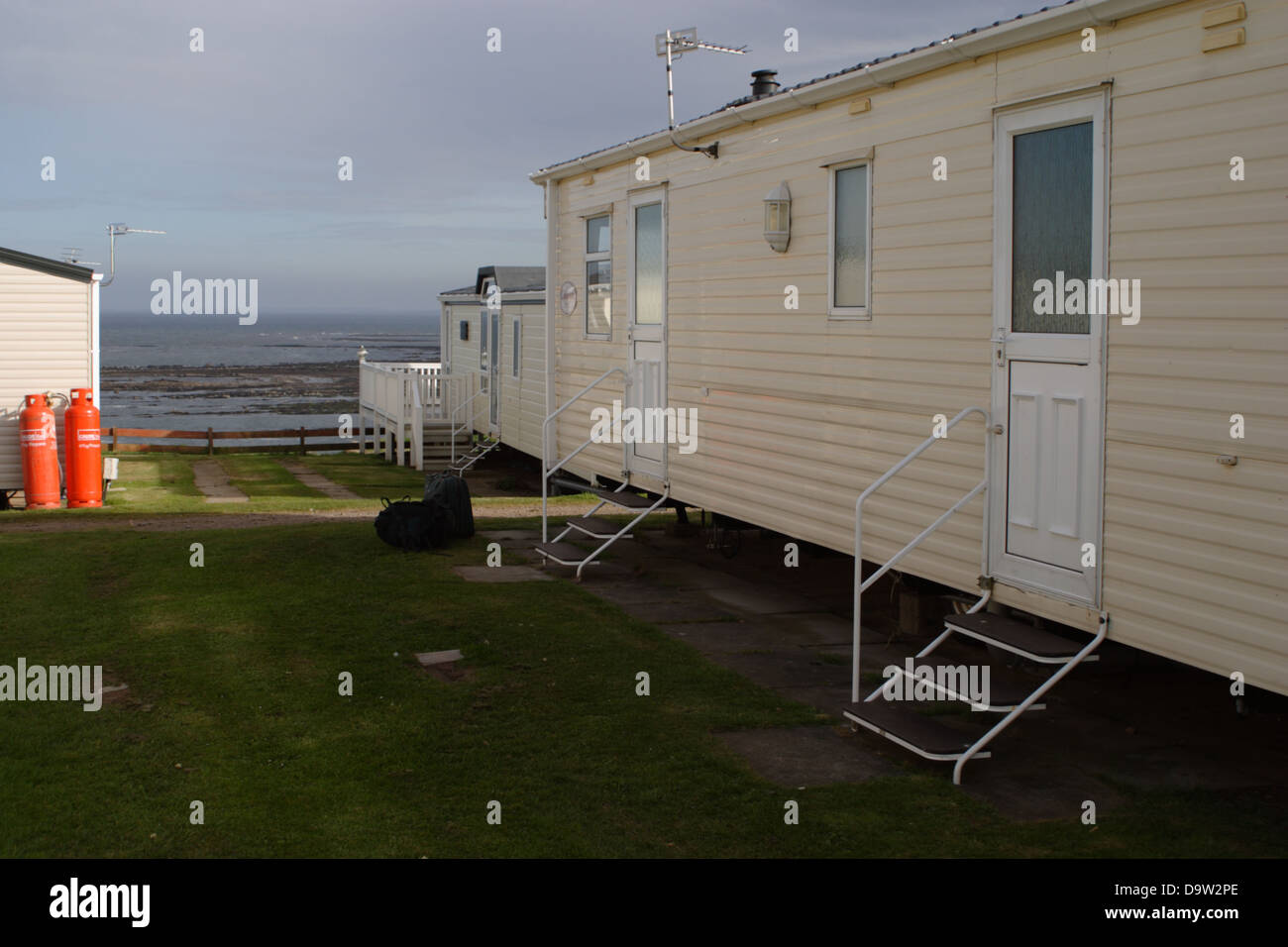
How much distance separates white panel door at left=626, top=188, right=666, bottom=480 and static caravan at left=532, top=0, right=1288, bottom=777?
0.67 meters

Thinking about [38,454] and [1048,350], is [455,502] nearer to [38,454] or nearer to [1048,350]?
[38,454]

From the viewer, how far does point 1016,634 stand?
5598mm

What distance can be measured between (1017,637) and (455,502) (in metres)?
6.36

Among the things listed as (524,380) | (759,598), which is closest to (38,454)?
(524,380)

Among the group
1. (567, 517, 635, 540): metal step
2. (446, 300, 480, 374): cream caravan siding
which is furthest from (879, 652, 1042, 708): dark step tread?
(446, 300, 480, 374): cream caravan siding

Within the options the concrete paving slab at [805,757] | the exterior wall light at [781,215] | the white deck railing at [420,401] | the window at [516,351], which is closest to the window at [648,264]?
the exterior wall light at [781,215]

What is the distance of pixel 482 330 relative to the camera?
21000mm

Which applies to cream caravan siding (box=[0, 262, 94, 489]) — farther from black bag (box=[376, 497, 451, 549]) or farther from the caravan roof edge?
the caravan roof edge

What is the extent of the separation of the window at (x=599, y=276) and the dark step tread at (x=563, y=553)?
1.97m

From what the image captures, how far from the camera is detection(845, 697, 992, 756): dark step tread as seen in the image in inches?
207

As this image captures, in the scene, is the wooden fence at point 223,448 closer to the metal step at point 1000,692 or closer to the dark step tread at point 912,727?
the metal step at point 1000,692

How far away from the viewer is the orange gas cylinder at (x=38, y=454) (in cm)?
A: 1349

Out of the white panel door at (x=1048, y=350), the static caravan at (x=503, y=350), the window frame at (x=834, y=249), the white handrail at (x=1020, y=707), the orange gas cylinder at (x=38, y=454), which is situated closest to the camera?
the white handrail at (x=1020, y=707)
